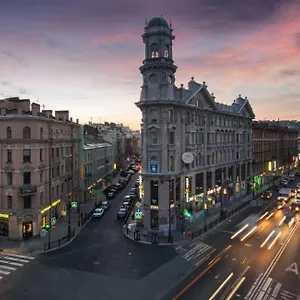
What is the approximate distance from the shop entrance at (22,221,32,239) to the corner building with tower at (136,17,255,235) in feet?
51.5

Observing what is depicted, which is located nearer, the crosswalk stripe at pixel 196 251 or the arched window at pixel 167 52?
the crosswalk stripe at pixel 196 251

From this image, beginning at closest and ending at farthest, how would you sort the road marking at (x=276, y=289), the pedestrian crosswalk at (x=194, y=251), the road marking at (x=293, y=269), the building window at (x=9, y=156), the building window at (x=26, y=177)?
the road marking at (x=276, y=289)
the road marking at (x=293, y=269)
the pedestrian crosswalk at (x=194, y=251)
the building window at (x=9, y=156)
the building window at (x=26, y=177)

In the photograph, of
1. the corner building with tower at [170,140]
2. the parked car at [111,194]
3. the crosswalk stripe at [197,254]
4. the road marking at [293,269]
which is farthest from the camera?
the parked car at [111,194]

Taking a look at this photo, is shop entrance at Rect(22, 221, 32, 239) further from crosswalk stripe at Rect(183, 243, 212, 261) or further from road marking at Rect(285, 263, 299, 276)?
road marking at Rect(285, 263, 299, 276)

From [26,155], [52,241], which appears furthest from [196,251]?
[26,155]

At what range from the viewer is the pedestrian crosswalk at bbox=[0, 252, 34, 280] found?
28812 mm

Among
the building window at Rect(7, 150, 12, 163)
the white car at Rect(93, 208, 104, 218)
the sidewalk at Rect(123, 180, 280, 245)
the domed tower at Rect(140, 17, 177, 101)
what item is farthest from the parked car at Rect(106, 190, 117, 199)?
the domed tower at Rect(140, 17, 177, 101)

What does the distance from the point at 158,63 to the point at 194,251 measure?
25.4 meters

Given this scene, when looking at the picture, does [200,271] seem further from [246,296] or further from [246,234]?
[246,234]

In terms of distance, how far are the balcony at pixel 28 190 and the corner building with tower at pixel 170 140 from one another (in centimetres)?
1507

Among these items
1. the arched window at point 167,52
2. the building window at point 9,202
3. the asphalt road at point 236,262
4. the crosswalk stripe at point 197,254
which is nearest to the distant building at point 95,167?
the building window at point 9,202

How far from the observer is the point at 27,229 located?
131 feet

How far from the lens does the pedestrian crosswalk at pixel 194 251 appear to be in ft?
107

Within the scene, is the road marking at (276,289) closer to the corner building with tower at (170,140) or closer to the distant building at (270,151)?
the corner building with tower at (170,140)
